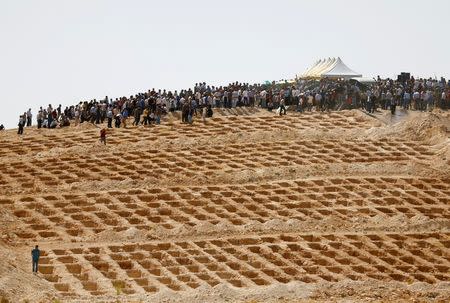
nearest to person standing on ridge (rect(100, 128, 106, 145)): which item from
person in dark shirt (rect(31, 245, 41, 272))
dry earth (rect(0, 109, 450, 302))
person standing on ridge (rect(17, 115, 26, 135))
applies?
dry earth (rect(0, 109, 450, 302))

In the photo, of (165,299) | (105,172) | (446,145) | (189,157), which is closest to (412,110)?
(446,145)

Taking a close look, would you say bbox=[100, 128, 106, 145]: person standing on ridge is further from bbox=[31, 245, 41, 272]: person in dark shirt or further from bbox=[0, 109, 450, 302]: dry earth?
bbox=[31, 245, 41, 272]: person in dark shirt

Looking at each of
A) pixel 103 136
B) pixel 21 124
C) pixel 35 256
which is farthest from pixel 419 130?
pixel 35 256

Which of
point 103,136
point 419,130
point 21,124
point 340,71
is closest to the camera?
point 103,136

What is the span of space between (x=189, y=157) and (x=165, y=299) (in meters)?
19.1

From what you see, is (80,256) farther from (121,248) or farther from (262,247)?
(262,247)

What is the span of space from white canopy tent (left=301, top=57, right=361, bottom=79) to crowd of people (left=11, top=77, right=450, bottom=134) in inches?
181

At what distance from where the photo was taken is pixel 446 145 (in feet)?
212

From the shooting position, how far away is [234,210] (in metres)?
57.8

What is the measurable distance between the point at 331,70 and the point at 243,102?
9.28 meters

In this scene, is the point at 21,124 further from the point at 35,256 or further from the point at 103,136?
the point at 35,256

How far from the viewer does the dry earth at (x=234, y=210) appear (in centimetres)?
4878

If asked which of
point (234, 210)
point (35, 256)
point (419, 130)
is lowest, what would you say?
point (35, 256)

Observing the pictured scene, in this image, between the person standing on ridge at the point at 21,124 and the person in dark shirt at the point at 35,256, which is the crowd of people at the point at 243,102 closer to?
the person standing on ridge at the point at 21,124
